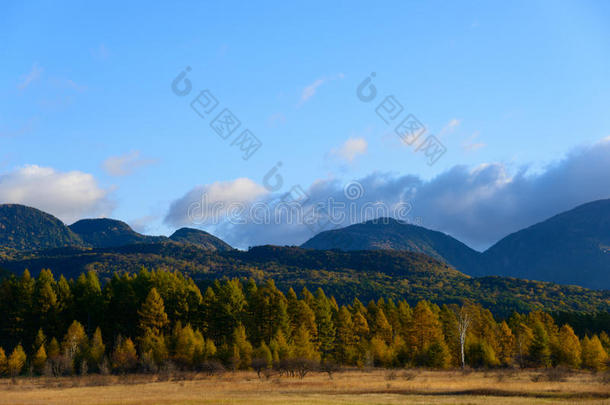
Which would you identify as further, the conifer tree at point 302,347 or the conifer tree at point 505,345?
the conifer tree at point 505,345

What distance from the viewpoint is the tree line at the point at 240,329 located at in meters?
86.9

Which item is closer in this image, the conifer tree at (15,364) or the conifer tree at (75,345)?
the conifer tree at (15,364)

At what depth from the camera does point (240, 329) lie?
280 ft

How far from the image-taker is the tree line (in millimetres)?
86938

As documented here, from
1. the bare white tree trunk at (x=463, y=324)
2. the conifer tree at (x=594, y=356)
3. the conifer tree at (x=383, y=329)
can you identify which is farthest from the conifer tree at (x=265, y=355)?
the conifer tree at (x=594, y=356)

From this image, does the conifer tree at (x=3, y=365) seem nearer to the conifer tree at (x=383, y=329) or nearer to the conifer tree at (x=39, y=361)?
the conifer tree at (x=39, y=361)

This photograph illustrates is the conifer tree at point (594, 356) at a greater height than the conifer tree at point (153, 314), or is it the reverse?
the conifer tree at point (153, 314)

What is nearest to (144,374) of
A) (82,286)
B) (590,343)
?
(82,286)

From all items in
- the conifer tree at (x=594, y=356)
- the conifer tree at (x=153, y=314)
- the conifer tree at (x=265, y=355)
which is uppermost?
the conifer tree at (x=153, y=314)

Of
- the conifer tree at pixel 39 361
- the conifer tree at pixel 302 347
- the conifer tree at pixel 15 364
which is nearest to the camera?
the conifer tree at pixel 15 364

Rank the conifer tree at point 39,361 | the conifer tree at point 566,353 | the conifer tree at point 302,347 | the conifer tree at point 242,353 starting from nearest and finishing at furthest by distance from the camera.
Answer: the conifer tree at point 242,353
the conifer tree at point 39,361
the conifer tree at point 302,347
the conifer tree at point 566,353

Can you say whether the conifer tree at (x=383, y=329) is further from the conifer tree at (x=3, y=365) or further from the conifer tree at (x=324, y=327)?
the conifer tree at (x=3, y=365)

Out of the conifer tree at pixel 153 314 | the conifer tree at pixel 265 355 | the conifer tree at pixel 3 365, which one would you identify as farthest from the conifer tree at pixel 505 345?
the conifer tree at pixel 3 365

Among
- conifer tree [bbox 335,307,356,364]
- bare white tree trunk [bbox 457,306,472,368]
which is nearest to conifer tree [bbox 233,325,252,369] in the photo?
conifer tree [bbox 335,307,356,364]
